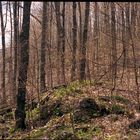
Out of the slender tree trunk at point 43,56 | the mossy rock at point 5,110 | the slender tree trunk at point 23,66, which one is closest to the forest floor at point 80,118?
the slender tree trunk at point 23,66

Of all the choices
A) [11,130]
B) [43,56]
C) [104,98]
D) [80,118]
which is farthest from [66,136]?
[43,56]

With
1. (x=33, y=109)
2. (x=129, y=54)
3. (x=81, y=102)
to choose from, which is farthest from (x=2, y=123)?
(x=129, y=54)

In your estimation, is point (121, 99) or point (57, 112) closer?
point (57, 112)

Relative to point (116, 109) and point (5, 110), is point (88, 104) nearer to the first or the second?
point (116, 109)

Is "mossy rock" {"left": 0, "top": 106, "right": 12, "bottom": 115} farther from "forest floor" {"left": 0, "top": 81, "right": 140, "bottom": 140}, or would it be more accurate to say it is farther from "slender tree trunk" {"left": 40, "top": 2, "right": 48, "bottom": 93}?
"slender tree trunk" {"left": 40, "top": 2, "right": 48, "bottom": 93}

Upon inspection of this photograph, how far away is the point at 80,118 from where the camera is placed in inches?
478

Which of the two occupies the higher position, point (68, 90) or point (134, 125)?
point (68, 90)

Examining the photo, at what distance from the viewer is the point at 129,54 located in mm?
19750

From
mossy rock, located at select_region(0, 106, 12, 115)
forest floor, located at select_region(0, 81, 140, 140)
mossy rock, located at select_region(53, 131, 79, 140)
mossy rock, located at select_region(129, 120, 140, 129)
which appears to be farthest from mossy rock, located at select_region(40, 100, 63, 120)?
mossy rock, located at select_region(53, 131, 79, 140)

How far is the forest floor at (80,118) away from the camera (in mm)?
10820

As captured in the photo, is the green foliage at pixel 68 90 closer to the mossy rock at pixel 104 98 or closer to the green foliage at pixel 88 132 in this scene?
the mossy rock at pixel 104 98

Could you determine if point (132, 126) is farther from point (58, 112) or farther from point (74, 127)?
point (58, 112)

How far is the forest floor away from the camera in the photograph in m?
10.8

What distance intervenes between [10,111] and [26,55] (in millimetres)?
3822
